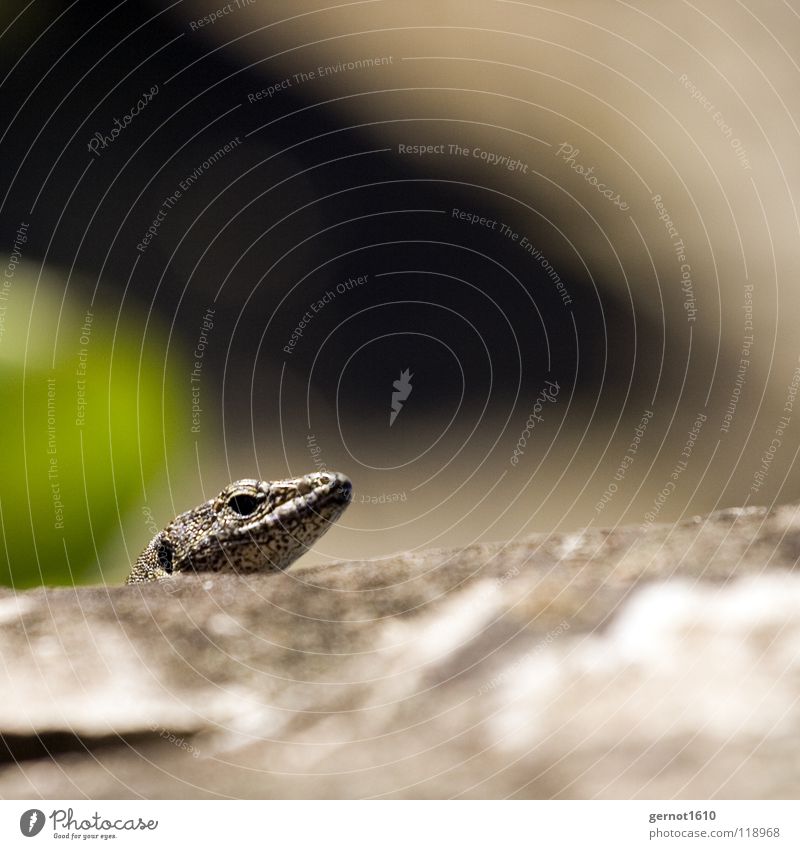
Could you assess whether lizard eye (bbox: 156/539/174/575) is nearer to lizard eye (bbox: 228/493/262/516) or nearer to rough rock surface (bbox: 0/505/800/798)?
lizard eye (bbox: 228/493/262/516)

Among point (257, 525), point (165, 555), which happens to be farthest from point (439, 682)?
point (165, 555)

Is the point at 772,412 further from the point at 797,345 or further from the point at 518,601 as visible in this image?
the point at 518,601

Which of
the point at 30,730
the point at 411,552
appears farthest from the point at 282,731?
the point at 411,552
